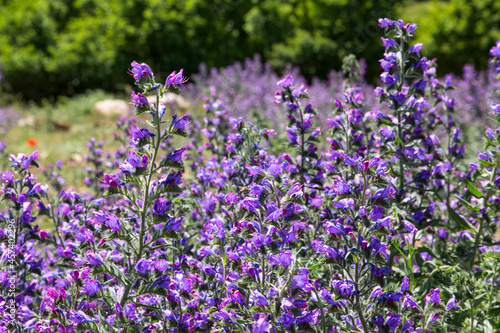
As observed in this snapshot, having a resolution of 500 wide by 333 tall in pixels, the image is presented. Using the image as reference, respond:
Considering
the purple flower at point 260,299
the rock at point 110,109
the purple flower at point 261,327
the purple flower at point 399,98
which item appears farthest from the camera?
the rock at point 110,109

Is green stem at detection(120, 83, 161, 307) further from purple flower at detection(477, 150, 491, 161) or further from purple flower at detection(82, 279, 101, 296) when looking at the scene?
purple flower at detection(477, 150, 491, 161)

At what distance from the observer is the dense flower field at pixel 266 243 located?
5.55 ft

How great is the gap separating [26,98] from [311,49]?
8.41 metres

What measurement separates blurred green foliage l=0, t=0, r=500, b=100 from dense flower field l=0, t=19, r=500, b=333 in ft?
34.6

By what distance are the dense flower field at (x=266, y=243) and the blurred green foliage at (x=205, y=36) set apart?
10549 mm

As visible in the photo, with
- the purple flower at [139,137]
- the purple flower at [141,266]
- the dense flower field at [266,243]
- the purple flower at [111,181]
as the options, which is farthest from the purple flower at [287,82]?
the purple flower at [141,266]

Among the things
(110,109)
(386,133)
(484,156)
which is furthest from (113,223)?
(110,109)

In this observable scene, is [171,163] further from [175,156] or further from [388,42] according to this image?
[388,42]

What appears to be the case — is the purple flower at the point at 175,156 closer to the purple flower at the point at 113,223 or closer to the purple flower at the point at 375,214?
the purple flower at the point at 113,223

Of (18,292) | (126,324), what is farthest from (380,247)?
(18,292)

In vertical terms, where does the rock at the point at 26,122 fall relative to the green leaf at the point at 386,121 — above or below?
above

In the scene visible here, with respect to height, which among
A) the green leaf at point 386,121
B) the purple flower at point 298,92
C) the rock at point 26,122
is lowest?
the green leaf at point 386,121

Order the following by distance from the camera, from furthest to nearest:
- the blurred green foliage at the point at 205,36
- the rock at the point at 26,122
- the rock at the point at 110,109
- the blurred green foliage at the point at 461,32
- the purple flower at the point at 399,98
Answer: the blurred green foliage at the point at 205,36
the blurred green foliage at the point at 461,32
the rock at the point at 110,109
the rock at the point at 26,122
the purple flower at the point at 399,98

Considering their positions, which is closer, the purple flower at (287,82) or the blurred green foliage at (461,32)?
the purple flower at (287,82)
